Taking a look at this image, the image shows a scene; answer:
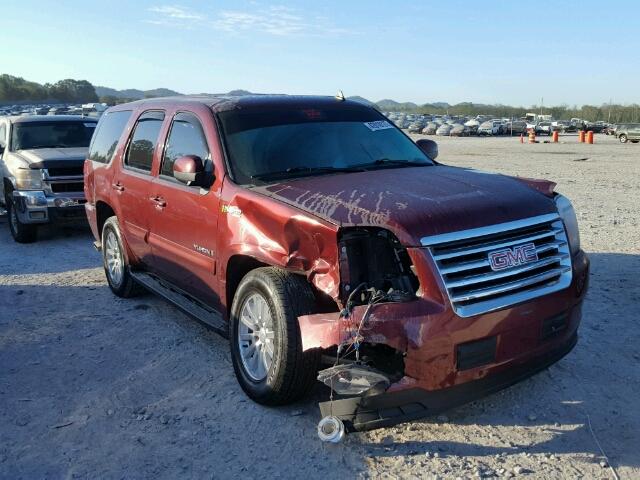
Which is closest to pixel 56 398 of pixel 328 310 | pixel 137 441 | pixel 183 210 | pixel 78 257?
pixel 137 441

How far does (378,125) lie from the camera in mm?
5156

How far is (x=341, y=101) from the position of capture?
5309mm

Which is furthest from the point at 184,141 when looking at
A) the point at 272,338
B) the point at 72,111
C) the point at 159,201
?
the point at 72,111

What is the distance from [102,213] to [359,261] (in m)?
4.37

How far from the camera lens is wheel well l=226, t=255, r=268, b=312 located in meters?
4.04

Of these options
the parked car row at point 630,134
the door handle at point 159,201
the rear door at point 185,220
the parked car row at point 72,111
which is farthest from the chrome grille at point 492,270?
the parked car row at point 630,134

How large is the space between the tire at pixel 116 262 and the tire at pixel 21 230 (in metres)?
3.37

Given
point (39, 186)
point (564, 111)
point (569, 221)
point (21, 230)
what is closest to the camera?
point (569, 221)

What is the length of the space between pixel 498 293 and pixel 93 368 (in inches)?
123

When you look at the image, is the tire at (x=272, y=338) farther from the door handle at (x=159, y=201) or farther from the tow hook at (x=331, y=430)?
the door handle at (x=159, y=201)

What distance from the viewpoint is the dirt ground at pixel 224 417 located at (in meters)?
3.24

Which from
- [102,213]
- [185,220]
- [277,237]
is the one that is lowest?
[102,213]

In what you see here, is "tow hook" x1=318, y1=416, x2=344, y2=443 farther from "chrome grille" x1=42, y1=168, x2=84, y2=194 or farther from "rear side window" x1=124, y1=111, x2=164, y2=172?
"chrome grille" x1=42, y1=168, x2=84, y2=194

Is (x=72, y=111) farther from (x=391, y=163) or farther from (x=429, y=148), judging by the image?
(x=391, y=163)
